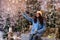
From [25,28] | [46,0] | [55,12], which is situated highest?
[46,0]

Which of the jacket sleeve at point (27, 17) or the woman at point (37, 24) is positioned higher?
the jacket sleeve at point (27, 17)

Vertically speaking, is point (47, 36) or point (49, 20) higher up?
point (49, 20)

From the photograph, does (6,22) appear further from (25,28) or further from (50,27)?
(50,27)

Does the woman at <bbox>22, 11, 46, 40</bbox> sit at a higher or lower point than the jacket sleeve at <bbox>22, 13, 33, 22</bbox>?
lower

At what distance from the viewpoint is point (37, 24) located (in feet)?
7.27

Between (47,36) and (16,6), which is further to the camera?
(16,6)

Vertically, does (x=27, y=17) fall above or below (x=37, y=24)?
above

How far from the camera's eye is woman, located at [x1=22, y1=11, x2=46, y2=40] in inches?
85.8

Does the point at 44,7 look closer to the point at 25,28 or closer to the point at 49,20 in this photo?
the point at 49,20

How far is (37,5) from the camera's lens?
7.25ft

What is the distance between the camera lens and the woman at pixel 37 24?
2180mm

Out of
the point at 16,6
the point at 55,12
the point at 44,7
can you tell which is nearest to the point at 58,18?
the point at 55,12

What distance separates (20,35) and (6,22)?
10.4 inches

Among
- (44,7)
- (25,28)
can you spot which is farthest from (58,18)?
(25,28)
